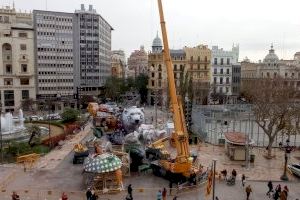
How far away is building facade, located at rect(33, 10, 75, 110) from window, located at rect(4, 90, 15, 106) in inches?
266

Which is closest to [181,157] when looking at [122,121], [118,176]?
[118,176]

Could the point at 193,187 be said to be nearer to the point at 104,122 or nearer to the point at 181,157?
the point at 181,157

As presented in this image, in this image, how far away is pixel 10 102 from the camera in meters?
84.8

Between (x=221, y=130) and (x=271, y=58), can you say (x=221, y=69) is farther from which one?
(x=221, y=130)

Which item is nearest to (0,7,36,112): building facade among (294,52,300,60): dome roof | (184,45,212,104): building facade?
(184,45,212,104): building facade

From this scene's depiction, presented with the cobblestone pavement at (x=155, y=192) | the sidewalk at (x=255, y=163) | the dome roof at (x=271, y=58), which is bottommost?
the cobblestone pavement at (x=155, y=192)

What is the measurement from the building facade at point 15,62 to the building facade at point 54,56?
3368 millimetres

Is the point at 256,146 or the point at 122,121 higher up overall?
the point at 122,121

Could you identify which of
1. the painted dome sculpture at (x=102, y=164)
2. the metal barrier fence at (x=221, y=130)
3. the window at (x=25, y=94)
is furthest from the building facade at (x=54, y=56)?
the painted dome sculpture at (x=102, y=164)

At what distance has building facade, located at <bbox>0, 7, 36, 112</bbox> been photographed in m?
83.3

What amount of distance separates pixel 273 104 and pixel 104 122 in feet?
67.3

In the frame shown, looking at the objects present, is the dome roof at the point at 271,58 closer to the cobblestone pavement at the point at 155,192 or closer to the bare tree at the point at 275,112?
the bare tree at the point at 275,112

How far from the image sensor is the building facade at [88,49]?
97125 mm

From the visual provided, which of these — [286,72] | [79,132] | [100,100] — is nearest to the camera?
[79,132]
